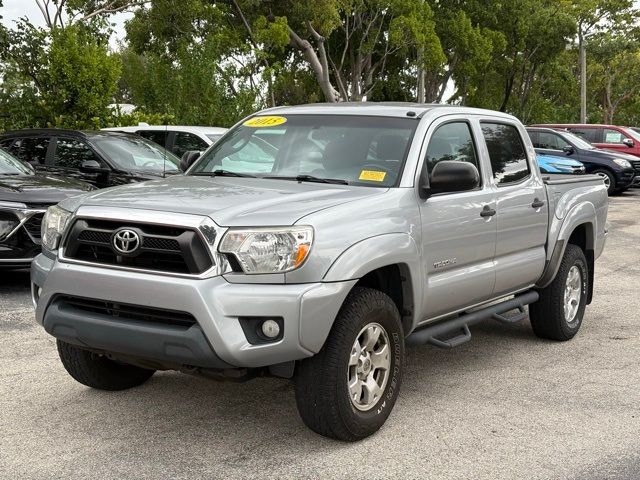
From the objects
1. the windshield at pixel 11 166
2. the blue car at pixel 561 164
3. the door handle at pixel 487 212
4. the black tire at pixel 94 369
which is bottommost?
the blue car at pixel 561 164

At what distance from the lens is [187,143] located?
510 inches

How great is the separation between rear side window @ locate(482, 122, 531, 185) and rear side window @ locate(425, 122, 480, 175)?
244mm

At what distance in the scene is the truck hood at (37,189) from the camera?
859 centimetres

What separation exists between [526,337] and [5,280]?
561cm

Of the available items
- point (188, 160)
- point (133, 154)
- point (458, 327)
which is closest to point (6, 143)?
point (133, 154)

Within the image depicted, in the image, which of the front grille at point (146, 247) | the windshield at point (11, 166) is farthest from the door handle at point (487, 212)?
the windshield at point (11, 166)

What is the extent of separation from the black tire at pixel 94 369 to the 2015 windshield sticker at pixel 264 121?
1.82 meters

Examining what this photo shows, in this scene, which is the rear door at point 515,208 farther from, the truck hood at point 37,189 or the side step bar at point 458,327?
the truck hood at point 37,189

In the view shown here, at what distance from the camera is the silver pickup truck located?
4.14 m

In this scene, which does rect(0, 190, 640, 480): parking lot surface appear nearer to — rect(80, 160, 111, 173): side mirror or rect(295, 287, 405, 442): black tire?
rect(295, 287, 405, 442): black tire

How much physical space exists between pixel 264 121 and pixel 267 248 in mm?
1946

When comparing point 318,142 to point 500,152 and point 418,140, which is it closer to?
point 418,140

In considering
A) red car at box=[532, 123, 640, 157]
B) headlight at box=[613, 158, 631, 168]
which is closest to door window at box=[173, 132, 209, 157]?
headlight at box=[613, 158, 631, 168]

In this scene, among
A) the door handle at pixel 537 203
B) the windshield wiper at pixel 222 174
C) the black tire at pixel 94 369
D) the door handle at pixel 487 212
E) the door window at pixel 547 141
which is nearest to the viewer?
the black tire at pixel 94 369
